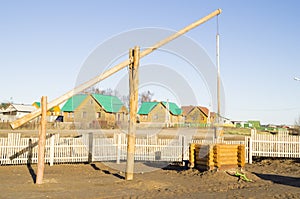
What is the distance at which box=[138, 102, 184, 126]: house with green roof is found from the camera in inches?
2425

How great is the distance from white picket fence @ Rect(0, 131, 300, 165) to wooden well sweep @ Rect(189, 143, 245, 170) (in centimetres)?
316

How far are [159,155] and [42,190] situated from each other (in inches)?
344

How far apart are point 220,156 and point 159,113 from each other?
1988 inches

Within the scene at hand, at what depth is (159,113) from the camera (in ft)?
210

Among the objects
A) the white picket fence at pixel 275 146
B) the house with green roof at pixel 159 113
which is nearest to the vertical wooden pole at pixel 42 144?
the white picket fence at pixel 275 146

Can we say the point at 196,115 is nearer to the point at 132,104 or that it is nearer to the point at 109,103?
the point at 109,103

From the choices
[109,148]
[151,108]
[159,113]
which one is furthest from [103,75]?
[159,113]

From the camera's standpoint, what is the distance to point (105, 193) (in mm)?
9781

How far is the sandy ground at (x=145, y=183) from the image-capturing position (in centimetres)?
972

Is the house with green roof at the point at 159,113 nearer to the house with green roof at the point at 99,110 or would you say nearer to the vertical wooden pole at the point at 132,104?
the house with green roof at the point at 99,110

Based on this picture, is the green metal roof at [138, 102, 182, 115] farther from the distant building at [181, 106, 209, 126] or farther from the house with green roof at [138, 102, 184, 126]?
the distant building at [181, 106, 209, 126]

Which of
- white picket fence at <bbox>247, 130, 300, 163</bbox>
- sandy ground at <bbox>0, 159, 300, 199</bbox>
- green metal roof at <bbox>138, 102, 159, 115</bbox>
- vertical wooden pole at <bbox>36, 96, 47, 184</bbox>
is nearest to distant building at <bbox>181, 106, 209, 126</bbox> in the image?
green metal roof at <bbox>138, 102, 159, 115</bbox>

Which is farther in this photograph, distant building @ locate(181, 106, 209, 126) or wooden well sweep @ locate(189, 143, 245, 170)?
distant building @ locate(181, 106, 209, 126)

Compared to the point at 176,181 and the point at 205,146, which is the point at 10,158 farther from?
the point at 205,146
